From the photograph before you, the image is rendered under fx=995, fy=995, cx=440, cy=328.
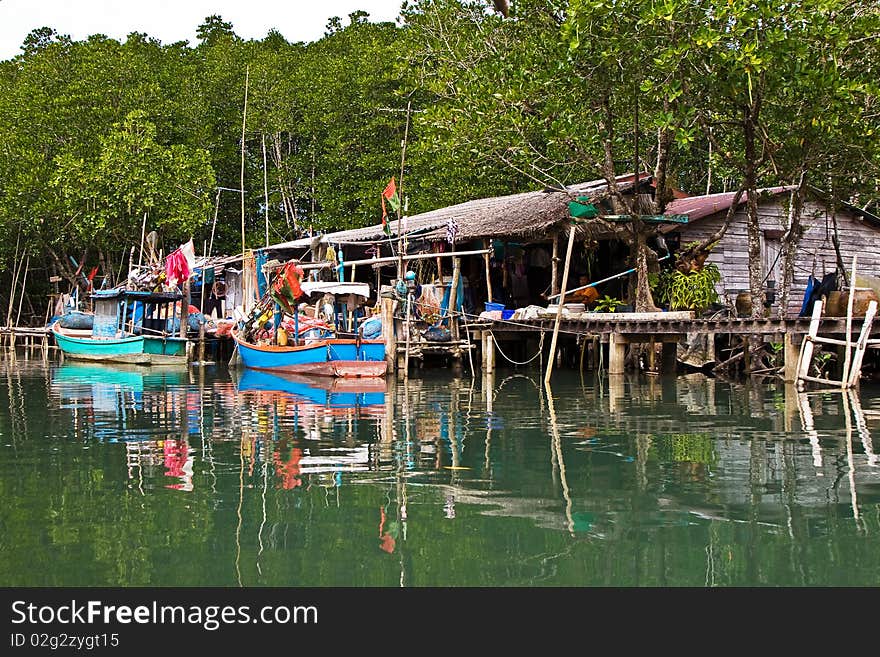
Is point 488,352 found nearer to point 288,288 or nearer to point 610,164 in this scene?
point 288,288

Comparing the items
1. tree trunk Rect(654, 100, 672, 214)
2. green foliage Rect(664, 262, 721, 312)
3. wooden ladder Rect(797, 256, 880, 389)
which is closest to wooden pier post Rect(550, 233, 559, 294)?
tree trunk Rect(654, 100, 672, 214)

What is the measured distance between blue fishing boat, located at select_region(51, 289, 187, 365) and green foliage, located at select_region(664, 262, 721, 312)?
1153cm

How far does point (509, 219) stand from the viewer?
20.4m

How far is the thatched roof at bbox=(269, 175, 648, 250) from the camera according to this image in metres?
19.3

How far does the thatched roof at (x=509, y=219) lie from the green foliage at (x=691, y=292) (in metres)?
2.28

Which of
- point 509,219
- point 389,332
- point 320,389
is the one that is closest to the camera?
point 320,389

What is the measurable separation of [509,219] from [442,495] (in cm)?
1377

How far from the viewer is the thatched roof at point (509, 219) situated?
19.3 m

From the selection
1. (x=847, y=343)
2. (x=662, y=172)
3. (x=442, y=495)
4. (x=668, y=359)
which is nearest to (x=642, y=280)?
(x=668, y=359)

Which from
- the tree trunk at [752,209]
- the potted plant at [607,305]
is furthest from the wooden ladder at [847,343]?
the potted plant at [607,305]

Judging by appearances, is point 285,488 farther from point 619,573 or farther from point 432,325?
point 432,325

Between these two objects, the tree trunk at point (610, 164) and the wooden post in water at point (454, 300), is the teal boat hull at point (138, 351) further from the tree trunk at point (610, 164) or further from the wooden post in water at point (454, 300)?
the tree trunk at point (610, 164)

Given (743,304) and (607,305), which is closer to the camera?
(607,305)

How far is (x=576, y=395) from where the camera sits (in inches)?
587
